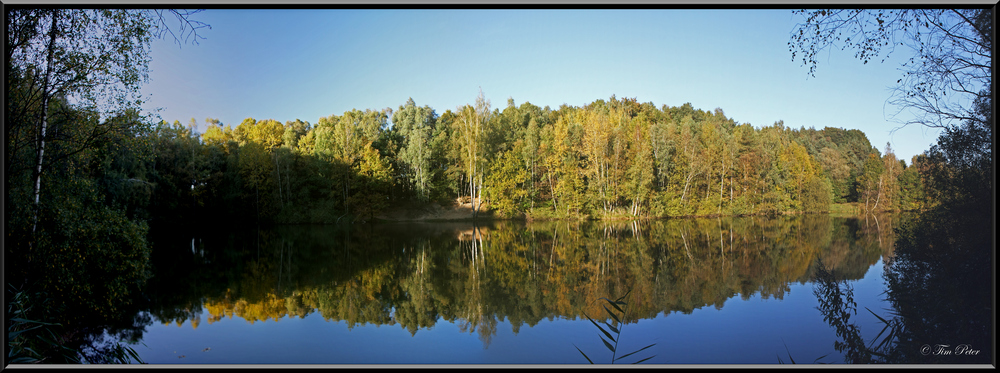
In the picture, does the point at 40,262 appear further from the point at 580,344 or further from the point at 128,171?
the point at 128,171

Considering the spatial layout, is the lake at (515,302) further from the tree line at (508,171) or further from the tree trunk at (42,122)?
the tree line at (508,171)

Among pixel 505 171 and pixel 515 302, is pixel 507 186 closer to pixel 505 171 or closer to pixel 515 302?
pixel 505 171

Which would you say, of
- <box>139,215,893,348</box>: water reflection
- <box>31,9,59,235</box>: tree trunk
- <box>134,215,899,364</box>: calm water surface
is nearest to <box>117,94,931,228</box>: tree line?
<box>139,215,893,348</box>: water reflection

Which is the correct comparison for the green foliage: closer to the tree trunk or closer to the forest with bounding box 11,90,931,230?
the forest with bounding box 11,90,931,230

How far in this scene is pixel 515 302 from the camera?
909cm

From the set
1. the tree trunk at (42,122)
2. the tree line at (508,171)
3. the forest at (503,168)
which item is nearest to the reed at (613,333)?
the tree trunk at (42,122)

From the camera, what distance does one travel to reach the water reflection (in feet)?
28.4

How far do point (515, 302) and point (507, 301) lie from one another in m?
0.18

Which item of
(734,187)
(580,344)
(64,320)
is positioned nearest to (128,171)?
(64,320)

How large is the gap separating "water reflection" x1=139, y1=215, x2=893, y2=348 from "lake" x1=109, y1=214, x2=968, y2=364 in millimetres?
55

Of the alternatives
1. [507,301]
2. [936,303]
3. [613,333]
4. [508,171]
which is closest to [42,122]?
[507,301]

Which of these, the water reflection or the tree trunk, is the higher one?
the tree trunk

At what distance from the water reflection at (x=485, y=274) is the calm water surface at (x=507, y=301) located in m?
0.06

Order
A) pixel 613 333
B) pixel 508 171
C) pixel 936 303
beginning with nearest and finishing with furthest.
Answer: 1. pixel 936 303
2. pixel 613 333
3. pixel 508 171
